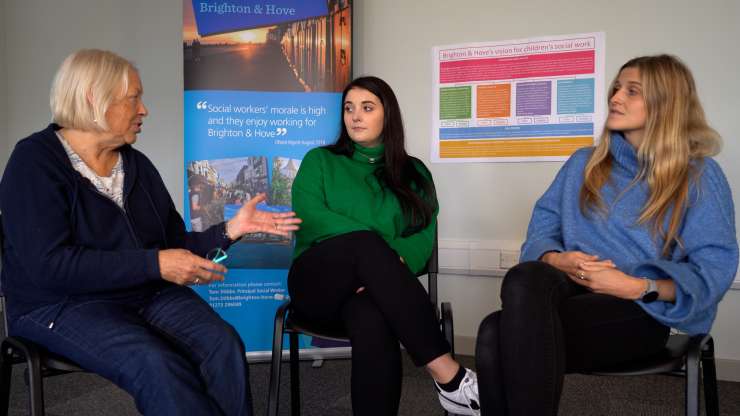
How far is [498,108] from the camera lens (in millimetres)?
3219

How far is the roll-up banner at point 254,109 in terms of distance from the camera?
3.03 metres

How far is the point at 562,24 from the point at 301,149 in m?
1.40

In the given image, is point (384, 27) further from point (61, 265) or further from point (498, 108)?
point (61, 265)

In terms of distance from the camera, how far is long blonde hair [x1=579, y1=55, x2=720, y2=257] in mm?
1741

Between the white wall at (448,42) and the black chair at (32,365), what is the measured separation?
219 cm

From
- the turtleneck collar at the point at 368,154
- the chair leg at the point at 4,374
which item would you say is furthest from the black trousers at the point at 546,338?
the chair leg at the point at 4,374

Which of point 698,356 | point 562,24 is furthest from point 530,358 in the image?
point 562,24

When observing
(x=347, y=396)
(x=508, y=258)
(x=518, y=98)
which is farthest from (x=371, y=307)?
(x=518, y=98)

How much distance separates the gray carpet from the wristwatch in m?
1.02

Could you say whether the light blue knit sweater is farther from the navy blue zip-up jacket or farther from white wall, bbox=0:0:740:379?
white wall, bbox=0:0:740:379

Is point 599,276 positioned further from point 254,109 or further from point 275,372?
point 254,109

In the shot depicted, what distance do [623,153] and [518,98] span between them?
4.41ft

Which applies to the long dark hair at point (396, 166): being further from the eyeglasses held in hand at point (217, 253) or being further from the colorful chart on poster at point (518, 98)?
the colorful chart on poster at point (518, 98)

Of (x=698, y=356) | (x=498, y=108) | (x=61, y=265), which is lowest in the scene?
(x=698, y=356)
